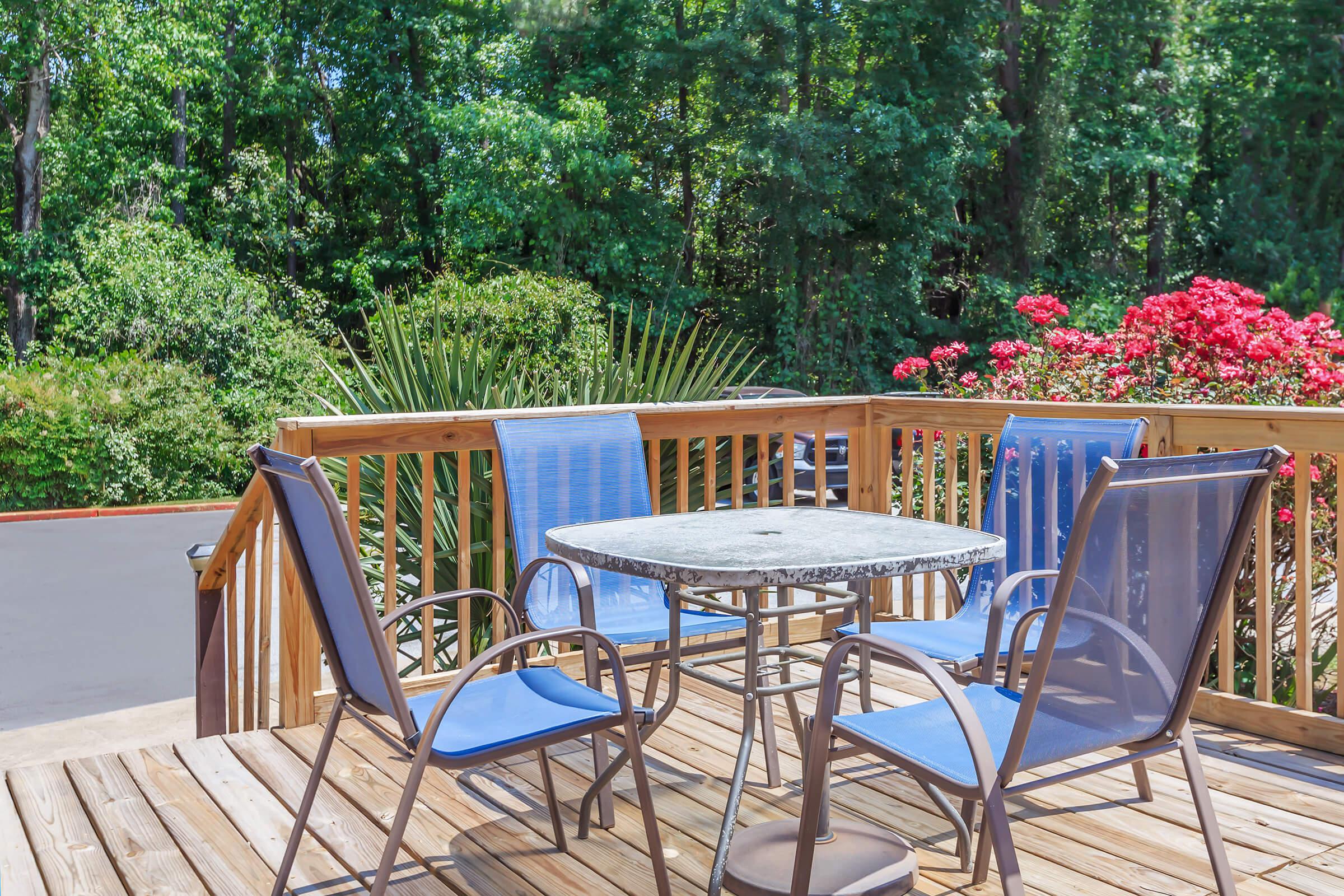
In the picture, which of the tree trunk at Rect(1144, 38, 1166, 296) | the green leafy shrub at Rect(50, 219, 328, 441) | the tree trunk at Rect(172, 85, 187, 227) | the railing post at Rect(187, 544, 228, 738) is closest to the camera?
the railing post at Rect(187, 544, 228, 738)

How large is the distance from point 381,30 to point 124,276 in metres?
6.91

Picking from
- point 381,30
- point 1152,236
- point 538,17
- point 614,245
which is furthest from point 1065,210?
point 381,30

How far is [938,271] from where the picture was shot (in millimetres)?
18750

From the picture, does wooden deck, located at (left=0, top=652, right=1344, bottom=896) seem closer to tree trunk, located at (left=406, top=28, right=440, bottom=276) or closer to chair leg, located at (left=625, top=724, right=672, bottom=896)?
chair leg, located at (left=625, top=724, right=672, bottom=896)

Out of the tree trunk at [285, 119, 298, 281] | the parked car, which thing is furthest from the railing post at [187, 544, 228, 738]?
the tree trunk at [285, 119, 298, 281]

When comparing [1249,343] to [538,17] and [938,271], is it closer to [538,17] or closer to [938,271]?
[938,271]

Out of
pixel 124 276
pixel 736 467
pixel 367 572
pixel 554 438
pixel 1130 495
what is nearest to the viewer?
pixel 1130 495

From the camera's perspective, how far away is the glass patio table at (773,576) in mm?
2158

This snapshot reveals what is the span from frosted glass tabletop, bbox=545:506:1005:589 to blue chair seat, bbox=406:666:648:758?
0.28 metres

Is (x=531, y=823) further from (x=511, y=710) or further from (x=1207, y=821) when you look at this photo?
(x=1207, y=821)

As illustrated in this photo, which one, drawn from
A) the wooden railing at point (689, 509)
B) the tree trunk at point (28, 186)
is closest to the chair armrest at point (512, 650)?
the wooden railing at point (689, 509)

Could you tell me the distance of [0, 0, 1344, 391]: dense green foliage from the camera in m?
16.9

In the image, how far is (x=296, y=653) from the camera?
134 inches

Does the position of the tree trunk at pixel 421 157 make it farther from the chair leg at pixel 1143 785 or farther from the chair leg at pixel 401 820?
the chair leg at pixel 401 820
